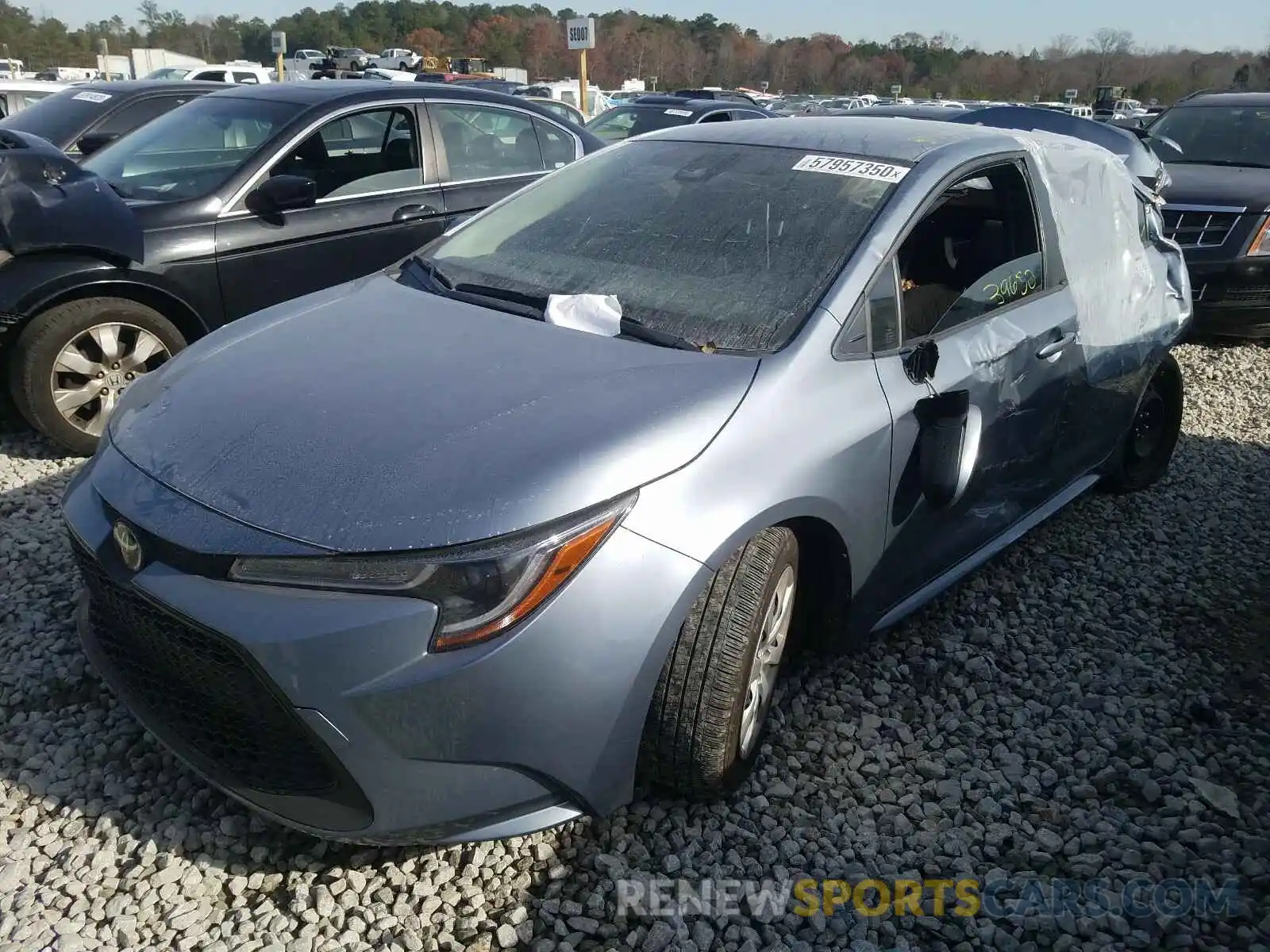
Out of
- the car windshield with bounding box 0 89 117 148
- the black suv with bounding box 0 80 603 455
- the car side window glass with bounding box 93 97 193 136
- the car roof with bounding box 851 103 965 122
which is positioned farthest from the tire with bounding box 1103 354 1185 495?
the car windshield with bounding box 0 89 117 148

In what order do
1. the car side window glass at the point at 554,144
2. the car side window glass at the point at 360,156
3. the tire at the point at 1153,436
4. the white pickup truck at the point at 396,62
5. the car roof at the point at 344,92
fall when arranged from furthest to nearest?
the white pickup truck at the point at 396,62, the car side window glass at the point at 554,144, the car roof at the point at 344,92, the car side window glass at the point at 360,156, the tire at the point at 1153,436

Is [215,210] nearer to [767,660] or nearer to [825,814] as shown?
[767,660]

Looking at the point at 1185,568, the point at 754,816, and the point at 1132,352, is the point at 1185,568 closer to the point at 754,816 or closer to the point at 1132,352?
the point at 1132,352

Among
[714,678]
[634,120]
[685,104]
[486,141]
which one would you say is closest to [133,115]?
[486,141]

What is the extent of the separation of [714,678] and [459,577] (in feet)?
2.23

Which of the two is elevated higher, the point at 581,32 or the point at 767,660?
the point at 581,32

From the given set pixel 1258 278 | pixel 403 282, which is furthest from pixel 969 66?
pixel 403 282

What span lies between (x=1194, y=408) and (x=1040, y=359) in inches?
134

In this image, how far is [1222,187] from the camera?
7.30 meters

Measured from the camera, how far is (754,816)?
2.53m

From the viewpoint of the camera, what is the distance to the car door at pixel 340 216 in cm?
475

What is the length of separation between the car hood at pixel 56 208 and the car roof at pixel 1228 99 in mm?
8909

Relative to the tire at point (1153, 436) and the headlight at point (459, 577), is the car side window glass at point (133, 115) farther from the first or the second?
the tire at point (1153, 436)

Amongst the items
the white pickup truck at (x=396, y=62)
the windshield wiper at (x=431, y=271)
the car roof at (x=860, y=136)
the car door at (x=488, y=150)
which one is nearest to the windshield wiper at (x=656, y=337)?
the windshield wiper at (x=431, y=271)
